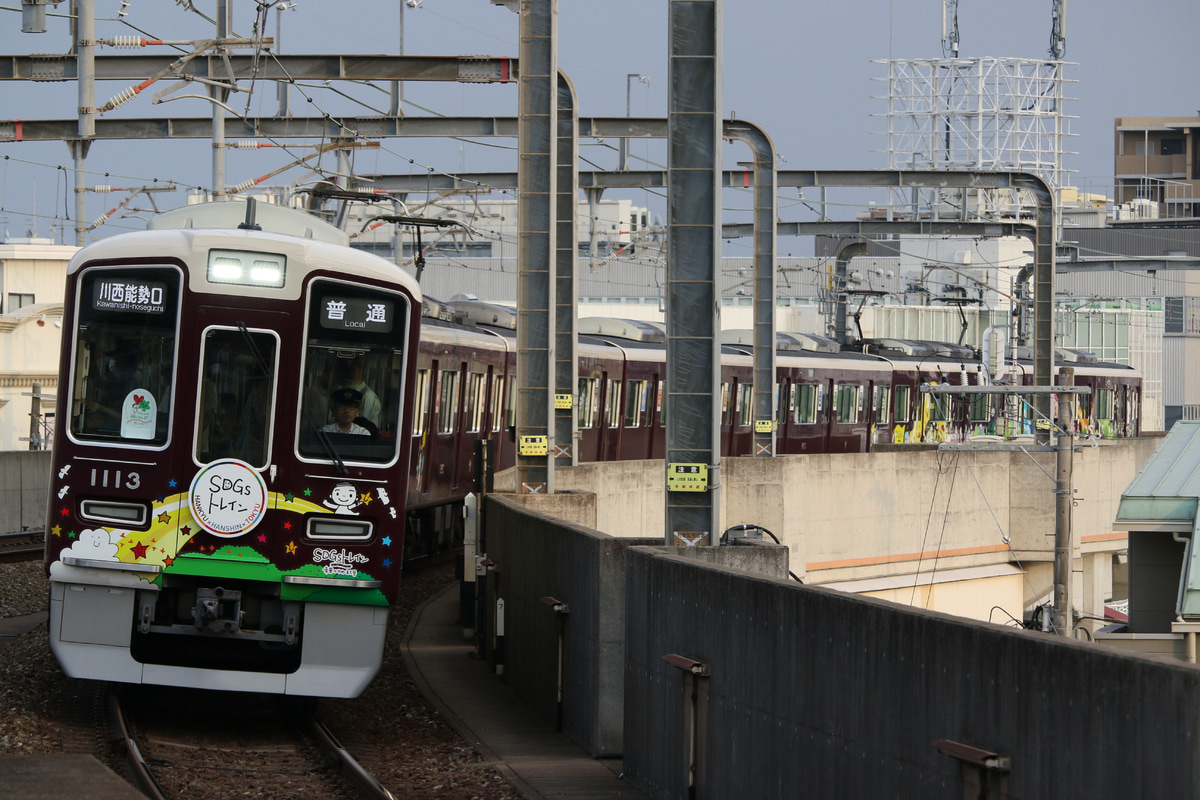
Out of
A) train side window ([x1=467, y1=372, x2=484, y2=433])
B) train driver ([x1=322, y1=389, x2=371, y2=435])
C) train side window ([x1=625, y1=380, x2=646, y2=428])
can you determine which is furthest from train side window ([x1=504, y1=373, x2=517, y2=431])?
train driver ([x1=322, y1=389, x2=371, y2=435])

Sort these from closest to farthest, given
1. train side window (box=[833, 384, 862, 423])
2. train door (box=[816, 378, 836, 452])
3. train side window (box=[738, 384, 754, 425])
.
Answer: train side window (box=[738, 384, 754, 425]) < train door (box=[816, 378, 836, 452]) < train side window (box=[833, 384, 862, 423])

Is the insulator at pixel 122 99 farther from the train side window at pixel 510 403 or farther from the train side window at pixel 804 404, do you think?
the train side window at pixel 804 404

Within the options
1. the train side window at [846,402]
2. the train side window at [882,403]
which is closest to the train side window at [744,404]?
the train side window at [846,402]

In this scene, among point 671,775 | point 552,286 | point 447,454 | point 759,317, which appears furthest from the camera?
point 759,317

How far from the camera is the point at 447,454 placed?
21359mm

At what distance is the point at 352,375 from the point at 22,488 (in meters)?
18.8

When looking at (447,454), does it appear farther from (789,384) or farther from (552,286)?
(789,384)

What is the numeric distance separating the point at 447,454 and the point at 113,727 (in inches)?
445

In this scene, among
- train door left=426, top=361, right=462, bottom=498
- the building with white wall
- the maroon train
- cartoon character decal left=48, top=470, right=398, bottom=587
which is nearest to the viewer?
cartoon character decal left=48, top=470, right=398, bottom=587

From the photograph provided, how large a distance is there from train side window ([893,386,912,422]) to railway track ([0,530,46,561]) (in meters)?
19.9

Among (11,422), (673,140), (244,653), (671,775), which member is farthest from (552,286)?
(11,422)

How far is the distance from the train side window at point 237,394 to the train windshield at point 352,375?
0.23 metres

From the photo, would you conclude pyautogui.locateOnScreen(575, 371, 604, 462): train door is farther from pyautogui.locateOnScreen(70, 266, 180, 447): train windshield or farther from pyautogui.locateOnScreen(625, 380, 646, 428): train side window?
pyautogui.locateOnScreen(70, 266, 180, 447): train windshield

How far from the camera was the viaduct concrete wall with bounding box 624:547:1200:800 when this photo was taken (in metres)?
4.89
